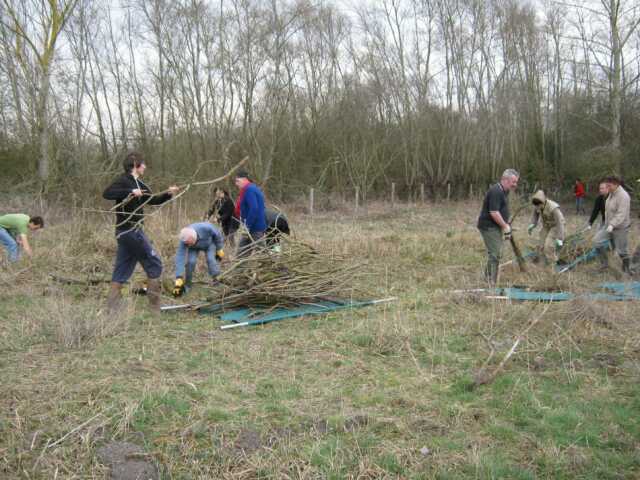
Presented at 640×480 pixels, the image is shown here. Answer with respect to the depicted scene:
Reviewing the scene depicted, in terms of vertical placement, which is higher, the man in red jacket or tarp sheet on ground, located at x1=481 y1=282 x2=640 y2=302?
the man in red jacket

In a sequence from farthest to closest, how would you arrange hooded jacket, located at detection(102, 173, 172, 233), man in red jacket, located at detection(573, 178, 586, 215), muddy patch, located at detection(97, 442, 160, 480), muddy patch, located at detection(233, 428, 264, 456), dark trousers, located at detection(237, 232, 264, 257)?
man in red jacket, located at detection(573, 178, 586, 215)
dark trousers, located at detection(237, 232, 264, 257)
hooded jacket, located at detection(102, 173, 172, 233)
muddy patch, located at detection(233, 428, 264, 456)
muddy patch, located at detection(97, 442, 160, 480)

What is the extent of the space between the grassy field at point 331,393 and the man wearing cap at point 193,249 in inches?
25.4

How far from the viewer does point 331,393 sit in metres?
Answer: 3.58

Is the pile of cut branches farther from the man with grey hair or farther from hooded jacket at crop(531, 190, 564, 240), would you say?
hooded jacket at crop(531, 190, 564, 240)

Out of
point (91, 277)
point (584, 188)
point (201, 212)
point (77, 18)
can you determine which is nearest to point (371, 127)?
point (584, 188)

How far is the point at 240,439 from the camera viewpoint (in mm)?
2986

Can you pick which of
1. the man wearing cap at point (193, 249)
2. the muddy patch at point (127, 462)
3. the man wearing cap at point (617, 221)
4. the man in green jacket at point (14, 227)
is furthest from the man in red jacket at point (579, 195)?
the muddy patch at point (127, 462)

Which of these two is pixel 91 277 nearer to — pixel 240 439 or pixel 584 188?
pixel 240 439

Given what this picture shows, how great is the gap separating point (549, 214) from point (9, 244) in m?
7.67

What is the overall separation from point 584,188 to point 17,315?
21.3m

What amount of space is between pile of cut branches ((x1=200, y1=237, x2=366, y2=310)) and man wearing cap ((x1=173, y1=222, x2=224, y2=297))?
0.51 meters

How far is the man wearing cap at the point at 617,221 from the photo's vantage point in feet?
23.8

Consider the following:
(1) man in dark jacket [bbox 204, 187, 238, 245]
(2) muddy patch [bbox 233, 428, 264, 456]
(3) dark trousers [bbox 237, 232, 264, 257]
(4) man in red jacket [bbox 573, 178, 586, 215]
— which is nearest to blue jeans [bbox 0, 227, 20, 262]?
(1) man in dark jacket [bbox 204, 187, 238, 245]

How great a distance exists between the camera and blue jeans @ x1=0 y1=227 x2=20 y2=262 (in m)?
7.65
